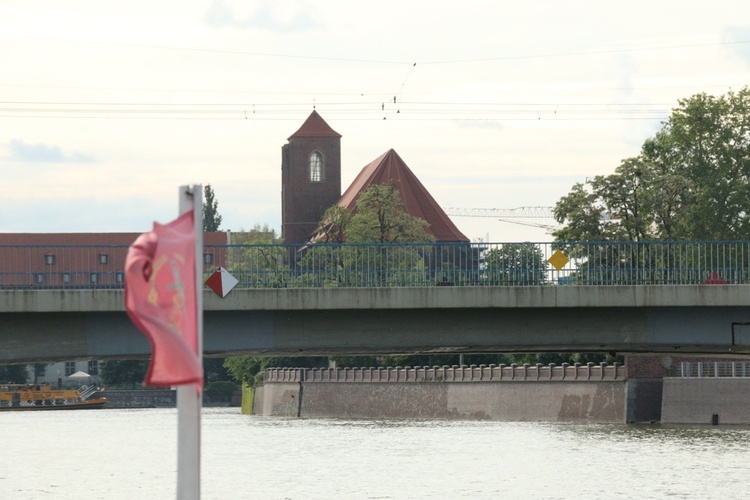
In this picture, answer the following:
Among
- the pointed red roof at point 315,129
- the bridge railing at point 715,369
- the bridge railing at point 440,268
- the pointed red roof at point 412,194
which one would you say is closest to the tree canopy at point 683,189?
the bridge railing at point 715,369

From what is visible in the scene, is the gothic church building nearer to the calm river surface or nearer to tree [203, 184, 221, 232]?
tree [203, 184, 221, 232]

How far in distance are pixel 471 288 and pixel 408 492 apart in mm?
9178

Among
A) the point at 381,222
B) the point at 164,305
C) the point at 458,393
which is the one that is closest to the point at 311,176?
the point at 458,393

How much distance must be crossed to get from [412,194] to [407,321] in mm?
92193

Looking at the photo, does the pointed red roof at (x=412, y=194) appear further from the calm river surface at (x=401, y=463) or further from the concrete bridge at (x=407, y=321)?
the concrete bridge at (x=407, y=321)

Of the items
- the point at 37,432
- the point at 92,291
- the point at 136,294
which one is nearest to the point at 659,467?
the point at 92,291

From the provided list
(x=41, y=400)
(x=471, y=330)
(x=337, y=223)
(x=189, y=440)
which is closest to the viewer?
(x=189, y=440)

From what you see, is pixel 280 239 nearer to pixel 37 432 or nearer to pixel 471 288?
pixel 37 432

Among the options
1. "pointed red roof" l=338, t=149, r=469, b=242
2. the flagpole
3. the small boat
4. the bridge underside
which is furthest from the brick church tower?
the flagpole

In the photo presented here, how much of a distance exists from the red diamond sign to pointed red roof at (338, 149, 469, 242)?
91790 millimetres

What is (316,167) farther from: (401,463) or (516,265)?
(516,265)

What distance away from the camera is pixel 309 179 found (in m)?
126

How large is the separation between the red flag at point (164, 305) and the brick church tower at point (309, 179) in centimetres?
11639

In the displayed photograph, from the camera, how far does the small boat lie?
127375mm
